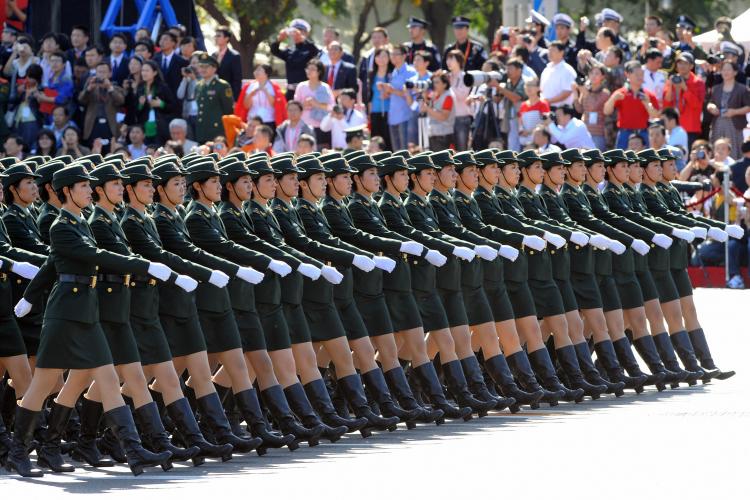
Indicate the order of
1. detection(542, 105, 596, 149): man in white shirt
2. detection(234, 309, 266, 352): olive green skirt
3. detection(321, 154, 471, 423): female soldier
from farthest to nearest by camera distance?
1. detection(542, 105, 596, 149): man in white shirt
2. detection(321, 154, 471, 423): female soldier
3. detection(234, 309, 266, 352): olive green skirt

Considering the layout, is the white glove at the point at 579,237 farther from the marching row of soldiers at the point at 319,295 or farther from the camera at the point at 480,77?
the camera at the point at 480,77

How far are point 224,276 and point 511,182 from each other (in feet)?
12.9

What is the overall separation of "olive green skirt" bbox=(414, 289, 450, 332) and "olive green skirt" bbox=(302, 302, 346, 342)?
1050 millimetres

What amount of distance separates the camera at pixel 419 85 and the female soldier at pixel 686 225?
558 cm

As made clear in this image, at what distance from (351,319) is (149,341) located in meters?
1.90

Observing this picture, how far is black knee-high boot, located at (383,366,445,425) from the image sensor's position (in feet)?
40.1

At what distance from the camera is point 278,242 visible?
38.3ft

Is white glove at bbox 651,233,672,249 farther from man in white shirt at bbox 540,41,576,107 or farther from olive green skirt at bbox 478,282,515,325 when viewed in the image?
man in white shirt at bbox 540,41,576,107

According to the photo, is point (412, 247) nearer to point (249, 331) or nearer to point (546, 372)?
point (249, 331)

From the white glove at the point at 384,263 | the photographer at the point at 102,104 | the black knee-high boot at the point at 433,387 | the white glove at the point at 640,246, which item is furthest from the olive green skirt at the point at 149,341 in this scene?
the photographer at the point at 102,104

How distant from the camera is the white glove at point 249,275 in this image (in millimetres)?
10750

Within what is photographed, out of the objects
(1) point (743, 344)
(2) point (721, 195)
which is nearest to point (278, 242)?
(1) point (743, 344)

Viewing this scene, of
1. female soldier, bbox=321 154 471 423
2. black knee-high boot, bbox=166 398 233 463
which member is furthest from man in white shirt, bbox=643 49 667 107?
black knee-high boot, bbox=166 398 233 463

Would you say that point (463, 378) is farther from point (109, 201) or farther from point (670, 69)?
point (670, 69)
